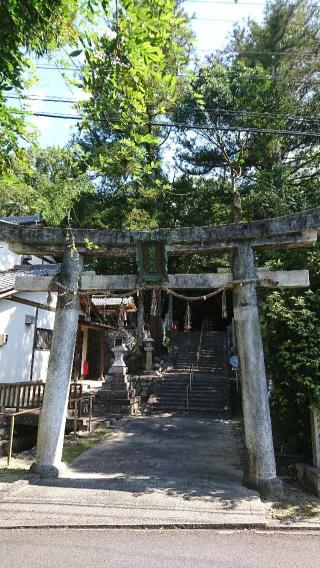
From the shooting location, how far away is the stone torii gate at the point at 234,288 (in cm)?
735

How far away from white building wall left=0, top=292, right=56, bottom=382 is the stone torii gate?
292 inches

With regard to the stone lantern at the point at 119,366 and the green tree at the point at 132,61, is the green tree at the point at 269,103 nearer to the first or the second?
the stone lantern at the point at 119,366

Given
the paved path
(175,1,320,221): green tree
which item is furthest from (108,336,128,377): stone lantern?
(175,1,320,221): green tree

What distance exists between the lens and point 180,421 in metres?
15.5

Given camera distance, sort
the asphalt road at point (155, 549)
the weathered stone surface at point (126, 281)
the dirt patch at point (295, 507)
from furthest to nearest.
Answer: the weathered stone surface at point (126, 281)
the dirt patch at point (295, 507)
the asphalt road at point (155, 549)

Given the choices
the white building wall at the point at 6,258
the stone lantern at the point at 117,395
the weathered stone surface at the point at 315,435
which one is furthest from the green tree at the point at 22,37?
the white building wall at the point at 6,258

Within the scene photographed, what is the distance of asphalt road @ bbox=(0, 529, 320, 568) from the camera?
14.9ft

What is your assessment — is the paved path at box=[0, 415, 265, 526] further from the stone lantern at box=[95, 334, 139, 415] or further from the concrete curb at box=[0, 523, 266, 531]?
the stone lantern at box=[95, 334, 139, 415]

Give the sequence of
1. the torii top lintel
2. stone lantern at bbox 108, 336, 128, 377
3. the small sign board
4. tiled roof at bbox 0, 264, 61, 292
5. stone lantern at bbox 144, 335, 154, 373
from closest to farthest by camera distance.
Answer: the torii top lintel
the small sign board
tiled roof at bbox 0, 264, 61, 292
stone lantern at bbox 108, 336, 128, 377
stone lantern at bbox 144, 335, 154, 373

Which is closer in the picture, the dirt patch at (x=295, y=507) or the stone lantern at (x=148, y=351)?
the dirt patch at (x=295, y=507)

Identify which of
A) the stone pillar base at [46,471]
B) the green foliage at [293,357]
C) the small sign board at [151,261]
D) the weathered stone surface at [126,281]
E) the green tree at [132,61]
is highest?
the green tree at [132,61]

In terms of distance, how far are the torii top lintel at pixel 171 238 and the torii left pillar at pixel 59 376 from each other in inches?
17.4

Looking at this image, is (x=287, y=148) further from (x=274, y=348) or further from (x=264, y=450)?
(x=264, y=450)

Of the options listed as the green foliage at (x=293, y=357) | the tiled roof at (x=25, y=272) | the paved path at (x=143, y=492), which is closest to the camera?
the paved path at (x=143, y=492)
